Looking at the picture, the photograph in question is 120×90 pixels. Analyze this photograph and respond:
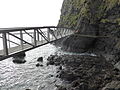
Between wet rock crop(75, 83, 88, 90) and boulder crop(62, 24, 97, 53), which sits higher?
boulder crop(62, 24, 97, 53)

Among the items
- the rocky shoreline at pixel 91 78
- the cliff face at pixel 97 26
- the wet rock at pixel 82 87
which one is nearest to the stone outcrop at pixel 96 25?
the cliff face at pixel 97 26

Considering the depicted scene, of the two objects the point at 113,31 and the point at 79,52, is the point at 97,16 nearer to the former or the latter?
the point at 113,31

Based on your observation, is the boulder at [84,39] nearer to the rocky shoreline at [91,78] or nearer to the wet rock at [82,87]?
the rocky shoreline at [91,78]

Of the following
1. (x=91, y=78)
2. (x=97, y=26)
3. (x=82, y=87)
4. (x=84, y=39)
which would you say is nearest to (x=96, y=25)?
(x=97, y=26)

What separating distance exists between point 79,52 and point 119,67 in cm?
1374

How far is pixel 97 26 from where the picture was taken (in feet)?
113

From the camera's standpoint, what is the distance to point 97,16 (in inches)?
1340

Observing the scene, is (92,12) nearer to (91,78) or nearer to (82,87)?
(91,78)

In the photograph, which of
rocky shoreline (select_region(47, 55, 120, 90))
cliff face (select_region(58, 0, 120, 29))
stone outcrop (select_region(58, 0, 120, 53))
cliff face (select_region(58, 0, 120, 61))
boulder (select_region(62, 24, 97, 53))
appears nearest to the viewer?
rocky shoreline (select_region(47, 55, 120, 90))

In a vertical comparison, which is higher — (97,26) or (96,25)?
(96,25)

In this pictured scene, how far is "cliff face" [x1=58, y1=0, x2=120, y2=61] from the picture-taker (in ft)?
97.5

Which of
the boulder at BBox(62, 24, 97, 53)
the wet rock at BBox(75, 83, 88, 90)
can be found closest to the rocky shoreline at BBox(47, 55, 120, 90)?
the wet rock at BBox(75, 83, 88, 90)

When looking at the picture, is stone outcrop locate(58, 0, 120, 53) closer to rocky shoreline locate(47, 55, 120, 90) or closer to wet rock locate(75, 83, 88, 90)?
rocky shoreline locate(47, 55, 120, 90)

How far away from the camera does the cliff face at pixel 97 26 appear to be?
2972 cm
